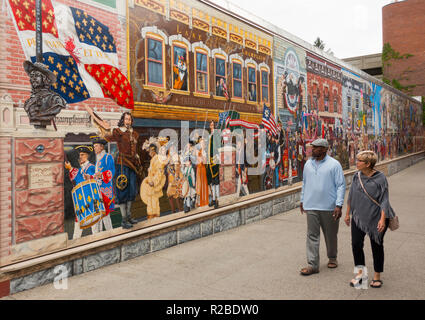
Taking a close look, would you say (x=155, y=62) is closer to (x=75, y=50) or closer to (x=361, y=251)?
(x=75, y=50)

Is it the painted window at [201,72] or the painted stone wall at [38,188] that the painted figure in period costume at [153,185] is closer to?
the painted stone wall at [38,188]

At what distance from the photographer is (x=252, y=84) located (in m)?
8.70

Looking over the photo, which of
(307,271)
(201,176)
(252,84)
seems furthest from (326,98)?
(307,271)

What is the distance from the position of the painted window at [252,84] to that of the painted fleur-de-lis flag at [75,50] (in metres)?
3.72

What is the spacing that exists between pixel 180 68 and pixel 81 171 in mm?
2756

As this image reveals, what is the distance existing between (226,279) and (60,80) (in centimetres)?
339

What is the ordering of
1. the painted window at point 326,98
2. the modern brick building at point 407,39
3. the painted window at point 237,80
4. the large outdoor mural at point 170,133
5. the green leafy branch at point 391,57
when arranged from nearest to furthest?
the large outdoor mural at point 170,133 < the painted window at point 237,80 < the painted window at point 326,98 < the modern brick building at point 407,39 < the green leafy branch at point 391,57

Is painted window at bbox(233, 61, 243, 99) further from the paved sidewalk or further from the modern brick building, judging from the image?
the modern brick building

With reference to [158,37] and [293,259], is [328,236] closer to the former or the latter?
[293,259]

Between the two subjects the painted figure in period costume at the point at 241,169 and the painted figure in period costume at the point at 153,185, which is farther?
the painted figure in period costume at the point at 241,169

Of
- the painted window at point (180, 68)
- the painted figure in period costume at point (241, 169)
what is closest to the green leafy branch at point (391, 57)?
the painted figure in period costume at point (241, 169)

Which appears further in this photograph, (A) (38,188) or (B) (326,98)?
(B) (326,98)

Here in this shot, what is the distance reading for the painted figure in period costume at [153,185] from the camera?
19.5 ft

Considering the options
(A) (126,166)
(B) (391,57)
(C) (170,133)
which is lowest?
(A) (126,166)
